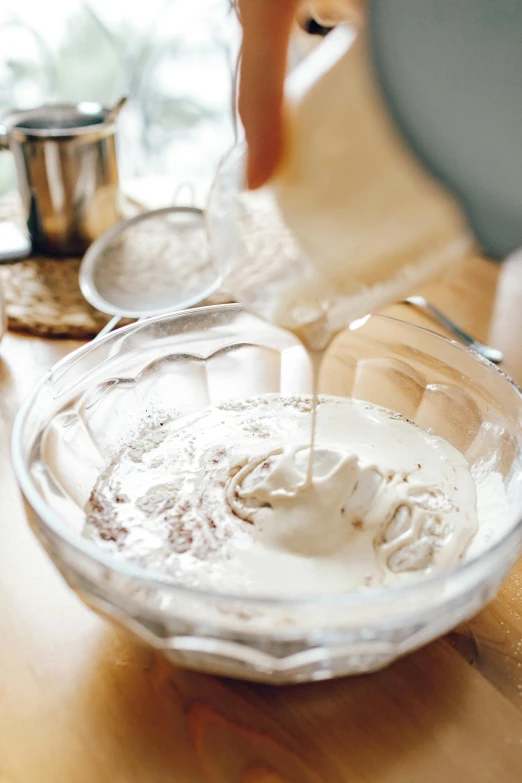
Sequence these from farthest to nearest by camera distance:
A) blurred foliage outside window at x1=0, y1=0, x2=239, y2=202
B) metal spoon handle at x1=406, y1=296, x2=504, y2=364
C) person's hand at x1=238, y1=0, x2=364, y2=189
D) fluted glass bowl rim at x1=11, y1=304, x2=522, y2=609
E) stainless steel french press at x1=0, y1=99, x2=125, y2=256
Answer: blurred foliage outside window at x1=0, y1=0, x2=239, y2=202, stainless steel french press at x1=0, y1=99, x2=125, y2=256, metal spoon handle at x1=406, y1=296, x2=504, y2=364, person's hand at x1=238, y1=0, x2=364, y2=189, fluted glass bowl rim at x1=11, y1=304, x2=522, y2=609

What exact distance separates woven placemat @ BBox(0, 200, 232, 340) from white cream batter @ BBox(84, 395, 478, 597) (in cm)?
37

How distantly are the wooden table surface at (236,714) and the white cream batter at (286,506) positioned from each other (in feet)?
0.26

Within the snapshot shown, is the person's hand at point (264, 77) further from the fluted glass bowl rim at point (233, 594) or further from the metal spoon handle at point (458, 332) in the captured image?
the metal spoon handle at point (458, 332)

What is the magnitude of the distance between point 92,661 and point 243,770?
174 millimetres

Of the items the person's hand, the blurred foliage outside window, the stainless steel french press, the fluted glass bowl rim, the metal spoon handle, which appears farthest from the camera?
the blurred foliage outside window

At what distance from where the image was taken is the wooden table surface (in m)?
0.59

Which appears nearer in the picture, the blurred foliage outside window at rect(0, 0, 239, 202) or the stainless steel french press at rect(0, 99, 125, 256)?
the stainless steel french press at rect(0, 99, 125, 256)

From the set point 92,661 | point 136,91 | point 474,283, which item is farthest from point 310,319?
point 136,91

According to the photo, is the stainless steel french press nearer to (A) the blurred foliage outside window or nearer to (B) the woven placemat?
(B) the woven placemat

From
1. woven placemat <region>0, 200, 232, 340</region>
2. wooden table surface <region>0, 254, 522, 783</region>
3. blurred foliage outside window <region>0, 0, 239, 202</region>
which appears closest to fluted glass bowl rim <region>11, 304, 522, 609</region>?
wooden table surface <region>0, 254, 522, 783</region>

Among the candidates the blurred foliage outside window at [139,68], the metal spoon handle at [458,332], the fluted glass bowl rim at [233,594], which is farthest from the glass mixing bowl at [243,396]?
the blurred foliage outside window at [139,68]

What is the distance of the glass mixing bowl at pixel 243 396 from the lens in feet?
1.83

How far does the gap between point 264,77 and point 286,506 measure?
429mm

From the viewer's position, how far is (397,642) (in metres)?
0.58
